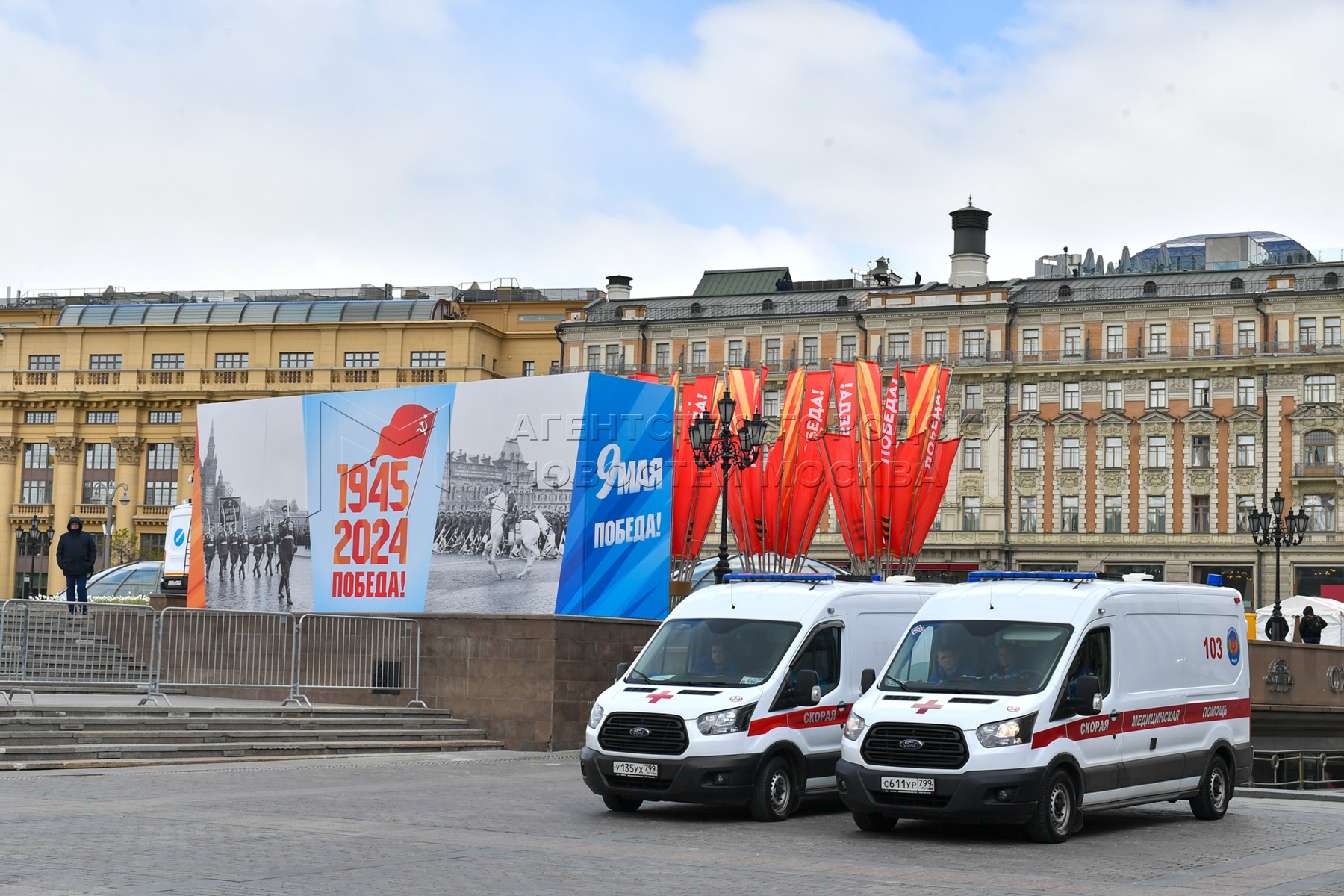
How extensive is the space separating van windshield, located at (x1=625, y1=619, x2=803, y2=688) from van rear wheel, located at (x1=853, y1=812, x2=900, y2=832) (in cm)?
176

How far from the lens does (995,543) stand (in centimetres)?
7200

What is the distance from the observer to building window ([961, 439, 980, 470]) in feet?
241

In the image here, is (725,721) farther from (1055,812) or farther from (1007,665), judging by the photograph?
(1055,812)

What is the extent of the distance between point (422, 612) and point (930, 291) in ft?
173

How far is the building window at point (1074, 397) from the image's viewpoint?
72.2 meters

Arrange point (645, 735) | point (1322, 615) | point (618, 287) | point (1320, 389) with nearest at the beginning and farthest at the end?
point (645, 735) → point (1322, 615) → point (1320, 389) → point (618, 287)

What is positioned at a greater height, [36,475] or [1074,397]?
[1074,397]

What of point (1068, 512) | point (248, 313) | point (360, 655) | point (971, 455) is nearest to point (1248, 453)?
point (1068, 512)

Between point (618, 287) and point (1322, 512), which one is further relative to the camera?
point (618, 287)

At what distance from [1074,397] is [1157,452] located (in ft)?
14.0

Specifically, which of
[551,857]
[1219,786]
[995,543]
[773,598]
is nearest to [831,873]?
[551,857]

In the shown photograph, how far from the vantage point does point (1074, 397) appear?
72250 millimetres

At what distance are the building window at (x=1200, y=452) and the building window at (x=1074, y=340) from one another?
626cm

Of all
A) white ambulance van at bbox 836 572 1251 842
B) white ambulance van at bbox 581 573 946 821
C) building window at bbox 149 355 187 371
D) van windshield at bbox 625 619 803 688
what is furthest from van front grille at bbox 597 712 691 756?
building window at bbox 149 355 187 371
